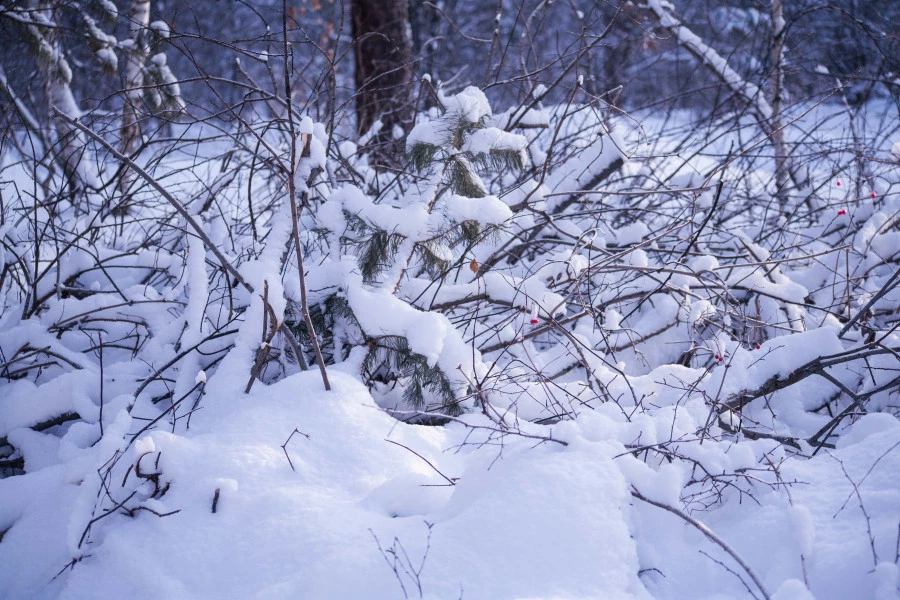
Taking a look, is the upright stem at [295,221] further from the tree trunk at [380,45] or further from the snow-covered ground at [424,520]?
the tree trunk at [380,45]

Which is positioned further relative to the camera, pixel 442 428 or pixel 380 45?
pixel 380 45

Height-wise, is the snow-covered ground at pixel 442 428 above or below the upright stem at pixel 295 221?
below

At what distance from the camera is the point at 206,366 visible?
7.44 ft

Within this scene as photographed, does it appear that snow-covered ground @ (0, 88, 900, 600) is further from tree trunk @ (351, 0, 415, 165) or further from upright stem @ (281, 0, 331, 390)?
tree trunk @ (351, 0, 415, 165)

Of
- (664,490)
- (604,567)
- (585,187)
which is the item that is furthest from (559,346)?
(604,567)

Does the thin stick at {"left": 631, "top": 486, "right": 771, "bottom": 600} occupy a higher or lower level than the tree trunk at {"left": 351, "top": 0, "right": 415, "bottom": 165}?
lower

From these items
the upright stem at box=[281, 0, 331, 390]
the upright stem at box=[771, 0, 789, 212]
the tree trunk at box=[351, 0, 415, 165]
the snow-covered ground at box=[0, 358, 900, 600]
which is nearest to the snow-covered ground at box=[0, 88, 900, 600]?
the snow-covered ground at box=[0, 358, 900, 600]

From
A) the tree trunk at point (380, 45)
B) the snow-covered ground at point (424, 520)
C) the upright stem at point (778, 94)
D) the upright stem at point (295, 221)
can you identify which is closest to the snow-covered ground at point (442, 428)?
the snow-covered ground at point (424, 520)

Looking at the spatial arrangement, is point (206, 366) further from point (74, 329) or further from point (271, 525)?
point (271, 525)

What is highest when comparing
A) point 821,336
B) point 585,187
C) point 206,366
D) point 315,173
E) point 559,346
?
point 315,173

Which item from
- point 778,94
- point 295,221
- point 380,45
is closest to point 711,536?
point 295,221

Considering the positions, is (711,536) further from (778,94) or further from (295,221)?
(778,94)

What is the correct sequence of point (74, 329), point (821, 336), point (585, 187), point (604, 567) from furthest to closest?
point (585, 187)
point (74, 329)
point (821, 336)
point (604, 567)

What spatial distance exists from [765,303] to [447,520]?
1902 millimetres
